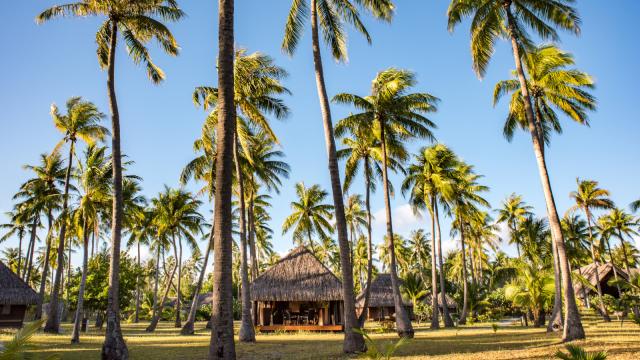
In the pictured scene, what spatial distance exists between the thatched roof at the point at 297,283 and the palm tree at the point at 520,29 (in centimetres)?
1326

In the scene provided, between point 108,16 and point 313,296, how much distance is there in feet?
57.3

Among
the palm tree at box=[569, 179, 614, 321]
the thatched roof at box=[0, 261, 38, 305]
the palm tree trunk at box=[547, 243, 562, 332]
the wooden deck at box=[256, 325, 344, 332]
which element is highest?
the palm tree at box=[569, 179, 614, 321]

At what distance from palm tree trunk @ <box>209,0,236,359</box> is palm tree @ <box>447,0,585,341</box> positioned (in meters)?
10.7

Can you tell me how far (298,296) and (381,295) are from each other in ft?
49.5

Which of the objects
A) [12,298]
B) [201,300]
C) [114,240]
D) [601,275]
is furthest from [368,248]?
[201,300]

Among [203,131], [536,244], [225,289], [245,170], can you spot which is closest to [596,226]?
[536,244]

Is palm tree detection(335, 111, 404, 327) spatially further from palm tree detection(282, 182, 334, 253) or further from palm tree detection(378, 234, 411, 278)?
palm tree detection(378, 234, 411, 278)

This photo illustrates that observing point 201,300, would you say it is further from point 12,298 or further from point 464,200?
point 464,200

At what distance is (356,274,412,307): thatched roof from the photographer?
3674cm

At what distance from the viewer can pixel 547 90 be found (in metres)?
18.8

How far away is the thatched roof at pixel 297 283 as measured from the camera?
24.5 m

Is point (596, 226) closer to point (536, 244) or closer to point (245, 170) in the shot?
point (536, 244)

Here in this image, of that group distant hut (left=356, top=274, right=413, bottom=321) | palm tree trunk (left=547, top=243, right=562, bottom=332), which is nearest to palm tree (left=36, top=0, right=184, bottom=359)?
palm tree trunk (left=547, top=243, right=562, bottom=332)

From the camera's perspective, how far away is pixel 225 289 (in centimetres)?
774
